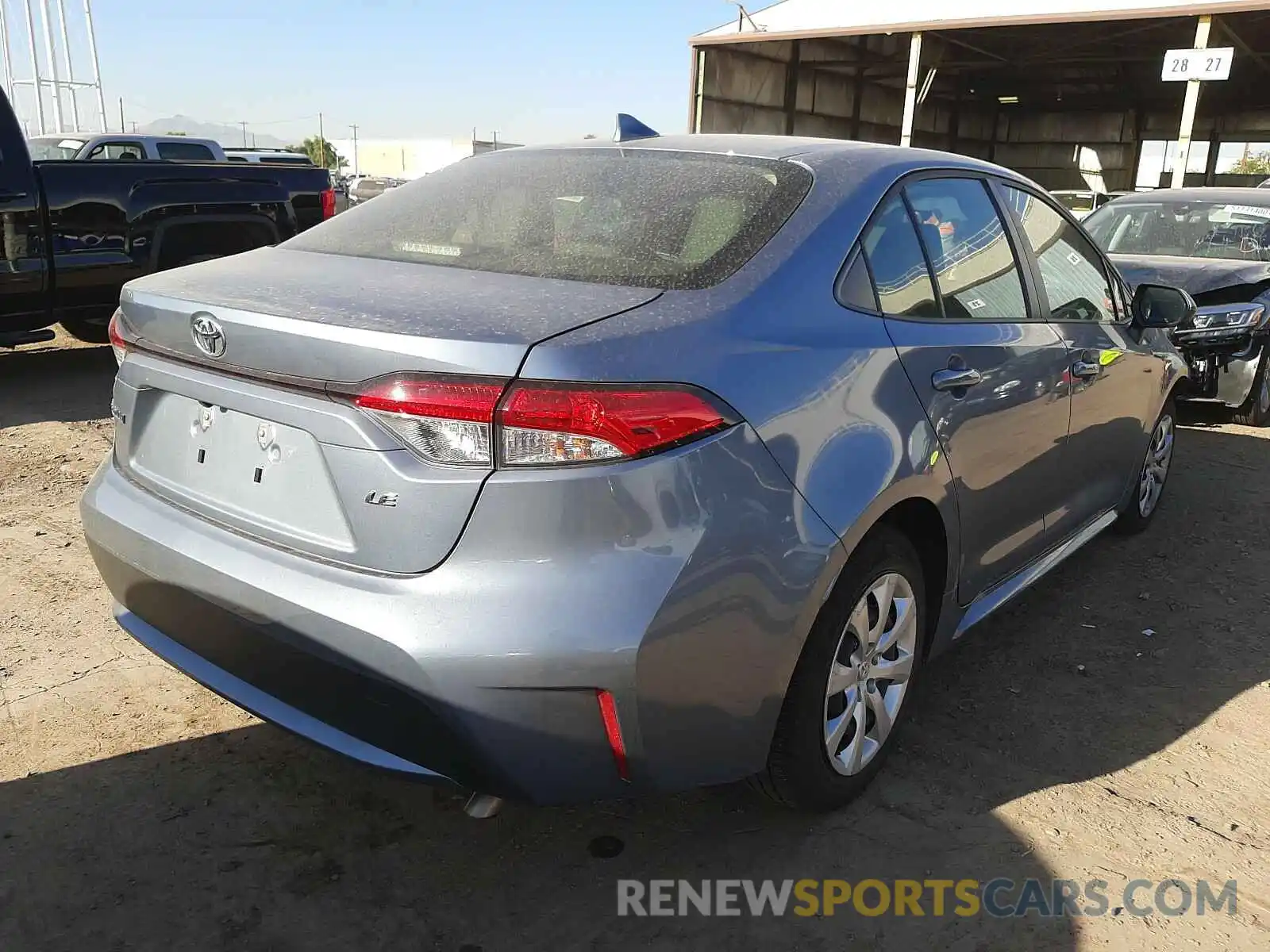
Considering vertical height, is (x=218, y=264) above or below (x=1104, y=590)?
above

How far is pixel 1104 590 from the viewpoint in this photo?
165 inches

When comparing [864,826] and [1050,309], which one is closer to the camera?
[864,826]

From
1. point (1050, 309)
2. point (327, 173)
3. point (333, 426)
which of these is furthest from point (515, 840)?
point (327, 173)

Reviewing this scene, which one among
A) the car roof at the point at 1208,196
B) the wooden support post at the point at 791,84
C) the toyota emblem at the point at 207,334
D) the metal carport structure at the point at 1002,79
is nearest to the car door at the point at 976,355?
the toyota emblem at the point at 207,334

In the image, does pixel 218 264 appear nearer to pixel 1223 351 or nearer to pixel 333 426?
pixel 333 426

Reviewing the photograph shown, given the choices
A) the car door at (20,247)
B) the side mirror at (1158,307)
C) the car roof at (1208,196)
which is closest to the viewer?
the side mirror at (1158,307)

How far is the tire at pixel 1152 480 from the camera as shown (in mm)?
4570

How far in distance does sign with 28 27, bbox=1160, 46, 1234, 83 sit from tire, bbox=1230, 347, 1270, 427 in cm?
1250

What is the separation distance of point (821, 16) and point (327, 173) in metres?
23.3

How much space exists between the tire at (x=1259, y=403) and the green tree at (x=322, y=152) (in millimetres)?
64492

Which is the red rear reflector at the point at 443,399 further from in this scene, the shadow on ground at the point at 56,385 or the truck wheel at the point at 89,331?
the truck wheel at the point at 89,331

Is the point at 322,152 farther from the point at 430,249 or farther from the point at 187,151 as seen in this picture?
the point at 430,249

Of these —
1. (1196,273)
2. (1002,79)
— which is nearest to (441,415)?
(1196,273)

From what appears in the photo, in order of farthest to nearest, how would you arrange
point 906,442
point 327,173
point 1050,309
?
point 327,173 → point 1050,309 → point 906,442
